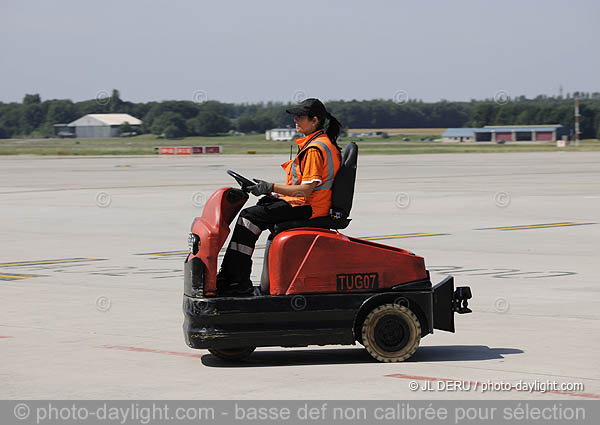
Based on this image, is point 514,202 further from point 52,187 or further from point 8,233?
point 52,187

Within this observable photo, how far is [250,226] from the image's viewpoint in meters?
9.56

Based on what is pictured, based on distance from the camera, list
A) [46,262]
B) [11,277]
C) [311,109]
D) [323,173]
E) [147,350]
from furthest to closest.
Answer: [46,262] < [11,277] < [147,350] < [311,109] < [323,173]

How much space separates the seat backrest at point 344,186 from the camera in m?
9.58

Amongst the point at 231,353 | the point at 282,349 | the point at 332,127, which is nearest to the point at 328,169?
the point at 332,127

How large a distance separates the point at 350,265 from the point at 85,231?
1683cm

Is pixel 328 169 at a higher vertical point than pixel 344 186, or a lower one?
higher

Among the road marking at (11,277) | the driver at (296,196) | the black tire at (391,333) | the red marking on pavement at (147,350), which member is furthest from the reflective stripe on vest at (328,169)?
the road marking at (11,277)

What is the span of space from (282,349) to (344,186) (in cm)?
191

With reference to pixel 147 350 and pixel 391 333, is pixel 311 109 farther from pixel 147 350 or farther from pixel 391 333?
pixel 147 350

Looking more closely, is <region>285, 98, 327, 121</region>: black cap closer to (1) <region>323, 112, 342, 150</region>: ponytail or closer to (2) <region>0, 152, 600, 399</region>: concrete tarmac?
(1) <region>323, 112, 342, 150</region>: ponytail

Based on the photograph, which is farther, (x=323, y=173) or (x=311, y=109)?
(x=311, y=109)

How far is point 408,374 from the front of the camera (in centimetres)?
905

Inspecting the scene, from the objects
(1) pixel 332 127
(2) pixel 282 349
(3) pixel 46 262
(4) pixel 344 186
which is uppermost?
(1) pixel 332 127

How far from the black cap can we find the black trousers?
82cm
